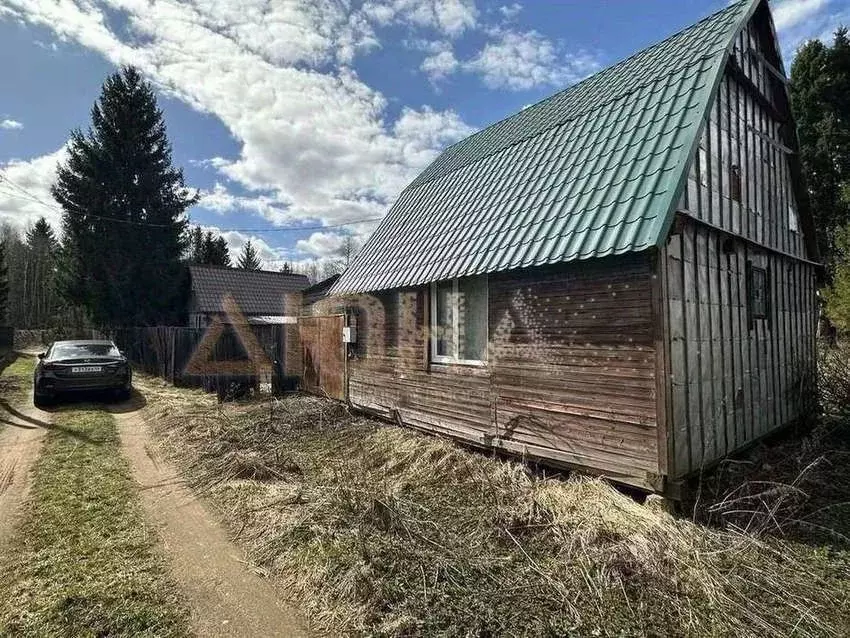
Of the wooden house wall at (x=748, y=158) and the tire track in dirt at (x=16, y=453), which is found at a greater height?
the wooden house wall at (x=748, y=158)

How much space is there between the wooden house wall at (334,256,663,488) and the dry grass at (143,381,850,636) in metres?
0.46

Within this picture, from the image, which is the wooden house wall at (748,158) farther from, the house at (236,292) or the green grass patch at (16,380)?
the house at (236,292)

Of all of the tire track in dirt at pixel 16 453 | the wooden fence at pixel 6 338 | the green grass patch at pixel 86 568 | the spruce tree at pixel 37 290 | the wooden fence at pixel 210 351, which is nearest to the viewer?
the green grass patch at pixel 86 568

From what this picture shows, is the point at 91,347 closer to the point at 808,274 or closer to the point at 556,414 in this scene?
the point at 556,414

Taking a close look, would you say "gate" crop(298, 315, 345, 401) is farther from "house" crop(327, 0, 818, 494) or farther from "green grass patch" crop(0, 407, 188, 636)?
"green grass patch" crop(0, 407, 188, 636)

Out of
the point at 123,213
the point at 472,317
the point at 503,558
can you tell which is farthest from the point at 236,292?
the point at 503,558

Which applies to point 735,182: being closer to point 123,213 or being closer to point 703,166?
point 703,166

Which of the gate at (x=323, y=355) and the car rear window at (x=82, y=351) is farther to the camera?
the car rear window at (x=82, y=351)

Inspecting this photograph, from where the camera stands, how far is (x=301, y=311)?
1330 cm

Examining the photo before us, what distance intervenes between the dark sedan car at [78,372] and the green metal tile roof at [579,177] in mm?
6620

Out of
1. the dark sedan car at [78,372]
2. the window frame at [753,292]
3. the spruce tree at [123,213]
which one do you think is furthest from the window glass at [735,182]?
the spruce tree at [123,213]

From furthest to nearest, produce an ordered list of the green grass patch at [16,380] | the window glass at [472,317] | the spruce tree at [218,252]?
the spruce tree at [218,252]
the green grass patch at [16,380]
the window glass at [472,317]

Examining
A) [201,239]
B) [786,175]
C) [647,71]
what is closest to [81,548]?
[647,71]

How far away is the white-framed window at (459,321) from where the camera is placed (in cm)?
671
